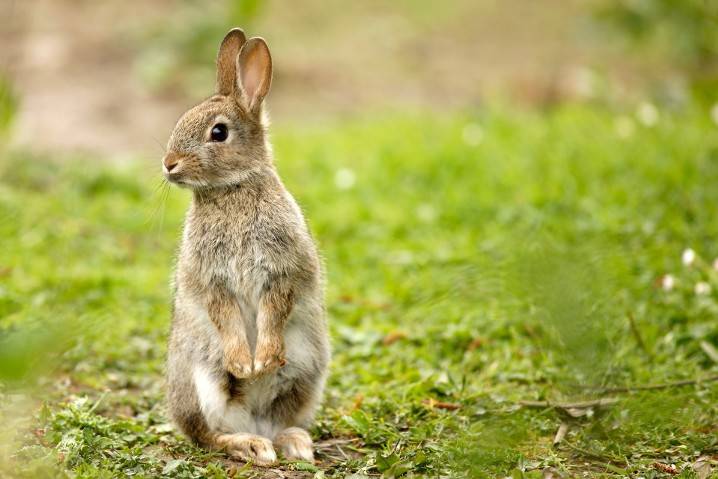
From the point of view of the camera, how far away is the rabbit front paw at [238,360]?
11.8 ft

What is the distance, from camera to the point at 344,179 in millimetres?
7703

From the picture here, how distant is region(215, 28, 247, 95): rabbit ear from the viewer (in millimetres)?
3906

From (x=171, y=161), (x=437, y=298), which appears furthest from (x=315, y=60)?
(x=437, y=298)

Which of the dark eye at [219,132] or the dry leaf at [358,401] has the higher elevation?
the dark eye at [219,132]

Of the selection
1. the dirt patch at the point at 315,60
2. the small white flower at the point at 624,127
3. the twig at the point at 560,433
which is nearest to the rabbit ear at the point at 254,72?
the twig at the point at 560,433

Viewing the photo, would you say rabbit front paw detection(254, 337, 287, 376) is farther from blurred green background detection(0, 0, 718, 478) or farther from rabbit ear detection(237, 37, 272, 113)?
rabbit ear detection(237, 37, 272, 113)

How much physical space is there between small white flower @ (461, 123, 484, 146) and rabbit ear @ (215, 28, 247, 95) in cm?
441

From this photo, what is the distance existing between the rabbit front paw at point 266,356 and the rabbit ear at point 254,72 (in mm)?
919

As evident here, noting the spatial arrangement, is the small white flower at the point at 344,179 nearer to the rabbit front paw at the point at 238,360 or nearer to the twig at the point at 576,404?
the twig at the point at 576,404

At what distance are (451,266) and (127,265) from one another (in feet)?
6.86

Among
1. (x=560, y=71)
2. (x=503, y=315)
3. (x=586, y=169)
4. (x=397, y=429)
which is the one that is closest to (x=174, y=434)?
(x=397, y=429)

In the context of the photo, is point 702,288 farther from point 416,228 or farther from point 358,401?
point 416,228

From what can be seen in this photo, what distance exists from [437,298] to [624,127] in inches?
219

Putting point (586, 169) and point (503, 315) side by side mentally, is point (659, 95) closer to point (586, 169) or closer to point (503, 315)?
point (586, 169)
